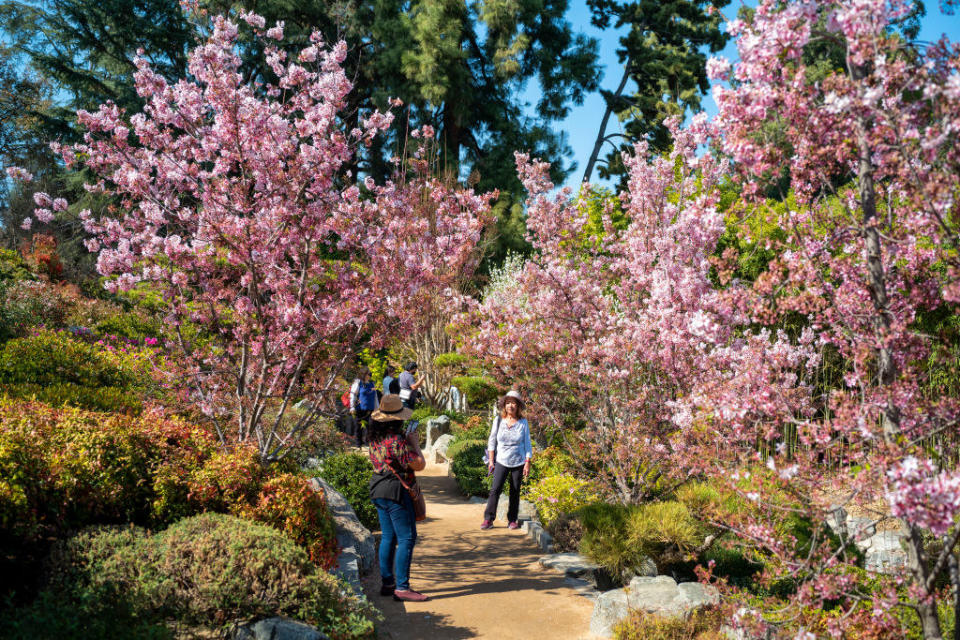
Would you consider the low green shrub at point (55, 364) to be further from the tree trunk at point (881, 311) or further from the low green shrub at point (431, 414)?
the tree trunk at point (881, 311)

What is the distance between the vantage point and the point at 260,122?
5.32 m

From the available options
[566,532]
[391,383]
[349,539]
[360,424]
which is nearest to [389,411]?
[349,539]

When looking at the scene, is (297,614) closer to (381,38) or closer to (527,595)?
(527,595)

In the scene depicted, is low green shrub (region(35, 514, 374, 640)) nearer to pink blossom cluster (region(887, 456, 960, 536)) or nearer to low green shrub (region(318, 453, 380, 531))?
pink blossom cluster (region(887, 456, 960, 536))

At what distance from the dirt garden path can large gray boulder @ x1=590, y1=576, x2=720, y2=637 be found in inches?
6.9

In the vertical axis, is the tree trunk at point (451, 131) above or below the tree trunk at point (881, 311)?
above

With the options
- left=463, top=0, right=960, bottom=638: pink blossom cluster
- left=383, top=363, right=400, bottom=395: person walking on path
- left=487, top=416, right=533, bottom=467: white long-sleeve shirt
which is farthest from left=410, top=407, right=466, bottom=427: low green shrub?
left=463, top=0, right=960, bottom=638: pink blossom cluster

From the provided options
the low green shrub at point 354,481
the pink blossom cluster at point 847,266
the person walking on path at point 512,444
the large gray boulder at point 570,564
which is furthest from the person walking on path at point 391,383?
the pink blossom cluster at point 847,266

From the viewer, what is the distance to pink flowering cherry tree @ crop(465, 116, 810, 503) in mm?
5668

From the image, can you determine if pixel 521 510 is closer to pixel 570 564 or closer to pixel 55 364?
pixel 570 564

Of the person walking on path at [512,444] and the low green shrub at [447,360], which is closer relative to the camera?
the person walking on path at [512,444]

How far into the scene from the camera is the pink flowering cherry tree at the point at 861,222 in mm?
2762

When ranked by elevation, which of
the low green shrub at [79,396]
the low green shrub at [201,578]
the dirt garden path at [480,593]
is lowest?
the dirt garden path at [480,593]

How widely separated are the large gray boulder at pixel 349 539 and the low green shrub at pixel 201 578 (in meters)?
1.21
